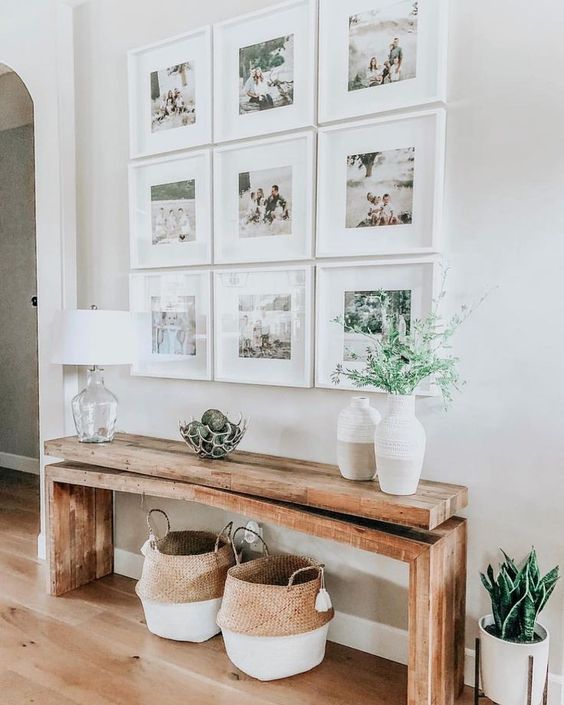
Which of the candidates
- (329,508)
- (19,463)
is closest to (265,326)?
(329,508)

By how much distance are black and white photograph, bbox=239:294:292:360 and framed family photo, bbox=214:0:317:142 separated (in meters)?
0.65

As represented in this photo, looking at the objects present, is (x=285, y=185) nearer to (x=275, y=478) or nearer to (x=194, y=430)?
(x=194, y=430)

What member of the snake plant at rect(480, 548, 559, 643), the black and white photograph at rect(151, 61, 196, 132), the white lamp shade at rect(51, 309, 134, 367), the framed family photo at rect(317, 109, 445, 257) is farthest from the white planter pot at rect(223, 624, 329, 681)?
the black and white photograph at rect(151, 61, 196, 132)

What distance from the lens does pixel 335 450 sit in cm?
230

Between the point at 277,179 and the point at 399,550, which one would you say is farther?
the point at 277,179

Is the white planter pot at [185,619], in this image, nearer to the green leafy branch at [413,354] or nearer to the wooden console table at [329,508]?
the wooden console table at [329,508]

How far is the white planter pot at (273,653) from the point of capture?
6.68 feet

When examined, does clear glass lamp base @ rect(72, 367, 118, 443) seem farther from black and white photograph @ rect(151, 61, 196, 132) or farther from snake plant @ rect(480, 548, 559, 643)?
snake plant @ rect(480, 548, 559, 643)

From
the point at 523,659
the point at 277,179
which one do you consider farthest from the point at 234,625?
the point at 277,179

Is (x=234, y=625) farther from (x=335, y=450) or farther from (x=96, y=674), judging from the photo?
(x=335, y=450)

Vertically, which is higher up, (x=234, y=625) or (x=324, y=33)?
(x=324, y=33)

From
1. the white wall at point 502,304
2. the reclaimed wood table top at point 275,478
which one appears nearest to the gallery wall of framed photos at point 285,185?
the white wall at point 502,304

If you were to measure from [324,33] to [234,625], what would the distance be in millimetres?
2081

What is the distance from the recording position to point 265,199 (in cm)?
241
